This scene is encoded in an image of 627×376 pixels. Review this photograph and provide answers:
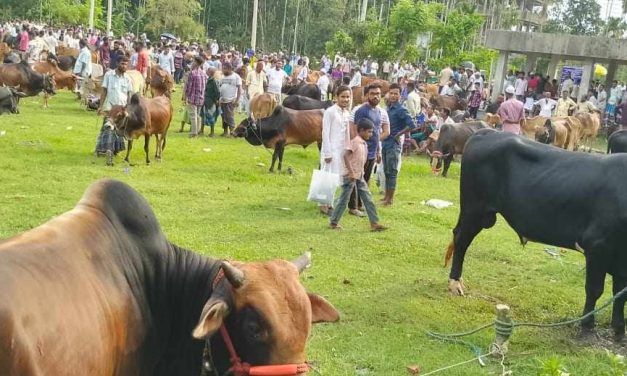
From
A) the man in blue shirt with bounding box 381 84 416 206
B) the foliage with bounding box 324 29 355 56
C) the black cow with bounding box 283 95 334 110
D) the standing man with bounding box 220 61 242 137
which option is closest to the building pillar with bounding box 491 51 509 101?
the black cow with bounding box 283 95 334 110

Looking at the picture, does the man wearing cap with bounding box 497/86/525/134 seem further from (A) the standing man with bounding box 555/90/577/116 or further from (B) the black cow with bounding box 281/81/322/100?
(B) the black cow with bounding box 281/81/322/100

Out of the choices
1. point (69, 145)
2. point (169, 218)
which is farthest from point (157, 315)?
point (69, 145)

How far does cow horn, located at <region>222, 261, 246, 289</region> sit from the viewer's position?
110 inches

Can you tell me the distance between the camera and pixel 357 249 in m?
8.00

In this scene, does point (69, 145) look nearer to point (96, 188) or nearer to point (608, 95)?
point (96, 188)

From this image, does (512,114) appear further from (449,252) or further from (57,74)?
(57,74)

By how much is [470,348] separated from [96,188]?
3656 mm

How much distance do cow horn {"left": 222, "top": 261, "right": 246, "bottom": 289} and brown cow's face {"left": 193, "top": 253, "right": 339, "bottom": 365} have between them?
0.02 m

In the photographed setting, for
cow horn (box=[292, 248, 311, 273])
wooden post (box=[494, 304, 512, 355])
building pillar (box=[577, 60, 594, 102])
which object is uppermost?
building pillar (box=[577, 60, 594, 102])

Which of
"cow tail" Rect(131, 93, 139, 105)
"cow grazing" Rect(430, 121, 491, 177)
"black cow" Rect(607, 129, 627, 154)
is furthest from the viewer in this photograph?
"cow grazing" Rect(430, 121, 491, 177)

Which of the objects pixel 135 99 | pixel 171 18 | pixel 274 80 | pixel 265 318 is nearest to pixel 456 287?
pixel 265 318

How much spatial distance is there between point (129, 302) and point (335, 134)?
6.25 meters

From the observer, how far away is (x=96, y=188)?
10.2 feet

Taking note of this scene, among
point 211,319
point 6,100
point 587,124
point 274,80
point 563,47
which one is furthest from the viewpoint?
point 563,47
